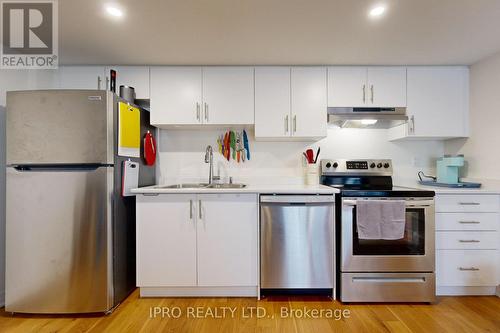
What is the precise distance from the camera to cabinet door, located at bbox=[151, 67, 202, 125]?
7.77 feet

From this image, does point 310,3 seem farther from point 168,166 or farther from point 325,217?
point 168,166

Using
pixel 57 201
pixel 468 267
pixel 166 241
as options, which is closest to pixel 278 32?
pixel 166 241

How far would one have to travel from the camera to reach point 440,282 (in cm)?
206

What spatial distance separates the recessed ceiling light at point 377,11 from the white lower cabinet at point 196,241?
1557mm

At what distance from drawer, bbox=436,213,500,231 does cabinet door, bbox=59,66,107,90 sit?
130 inches

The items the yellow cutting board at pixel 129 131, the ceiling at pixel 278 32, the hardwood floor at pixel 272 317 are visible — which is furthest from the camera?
the yellow cutting board at pixel 129 131

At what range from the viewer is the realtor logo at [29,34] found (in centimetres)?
164

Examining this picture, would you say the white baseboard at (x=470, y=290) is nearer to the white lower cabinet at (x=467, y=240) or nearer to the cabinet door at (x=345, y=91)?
the white lower cabinet at (x=467, y=240)

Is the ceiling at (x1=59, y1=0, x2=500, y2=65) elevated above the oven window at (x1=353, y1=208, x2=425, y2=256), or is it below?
above

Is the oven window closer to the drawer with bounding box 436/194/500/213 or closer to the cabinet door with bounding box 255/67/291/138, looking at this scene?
the drawer with bounding box 436/194/500/213

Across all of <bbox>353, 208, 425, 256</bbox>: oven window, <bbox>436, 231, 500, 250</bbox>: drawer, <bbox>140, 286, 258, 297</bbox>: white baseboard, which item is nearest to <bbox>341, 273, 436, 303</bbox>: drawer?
<bbox>353, 208, 425, 256</bbox>: oven window

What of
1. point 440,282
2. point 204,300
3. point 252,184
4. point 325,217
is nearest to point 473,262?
point 440,282

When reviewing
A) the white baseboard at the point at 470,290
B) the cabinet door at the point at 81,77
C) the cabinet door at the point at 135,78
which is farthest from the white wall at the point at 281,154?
the white baseboard at the point at 470,290

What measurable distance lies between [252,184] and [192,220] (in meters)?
0.83
